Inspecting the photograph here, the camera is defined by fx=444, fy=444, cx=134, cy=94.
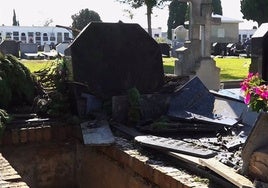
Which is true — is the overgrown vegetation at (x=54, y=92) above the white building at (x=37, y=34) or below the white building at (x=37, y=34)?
below

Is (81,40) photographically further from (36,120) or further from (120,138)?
(120,138)

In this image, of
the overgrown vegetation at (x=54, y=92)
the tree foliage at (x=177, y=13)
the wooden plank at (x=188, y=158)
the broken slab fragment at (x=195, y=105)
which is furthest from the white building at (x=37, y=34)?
the wooden plank at (x=188, y=158)

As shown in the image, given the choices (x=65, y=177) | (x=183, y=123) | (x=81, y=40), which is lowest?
(x=65, y=177)

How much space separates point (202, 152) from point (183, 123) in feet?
4.02

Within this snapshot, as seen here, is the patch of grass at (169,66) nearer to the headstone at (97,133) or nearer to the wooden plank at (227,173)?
the headstone at (97,133)

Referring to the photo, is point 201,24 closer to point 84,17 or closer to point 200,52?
point 200,52

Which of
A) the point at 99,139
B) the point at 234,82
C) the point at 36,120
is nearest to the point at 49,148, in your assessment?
the point at 36,120

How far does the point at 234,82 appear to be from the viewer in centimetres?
1340

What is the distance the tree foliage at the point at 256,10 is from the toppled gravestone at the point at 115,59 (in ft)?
148

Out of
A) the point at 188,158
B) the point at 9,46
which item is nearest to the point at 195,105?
the point at 188,158

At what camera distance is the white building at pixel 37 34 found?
66312 millimetres

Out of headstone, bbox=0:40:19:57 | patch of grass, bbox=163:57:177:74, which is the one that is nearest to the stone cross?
patch of grass, bbox=163:57:177:74

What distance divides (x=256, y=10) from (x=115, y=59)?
47.0m

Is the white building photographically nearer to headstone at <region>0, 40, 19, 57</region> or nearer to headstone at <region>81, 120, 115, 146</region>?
headstone at <region>0, 40, 19, 57</region>
